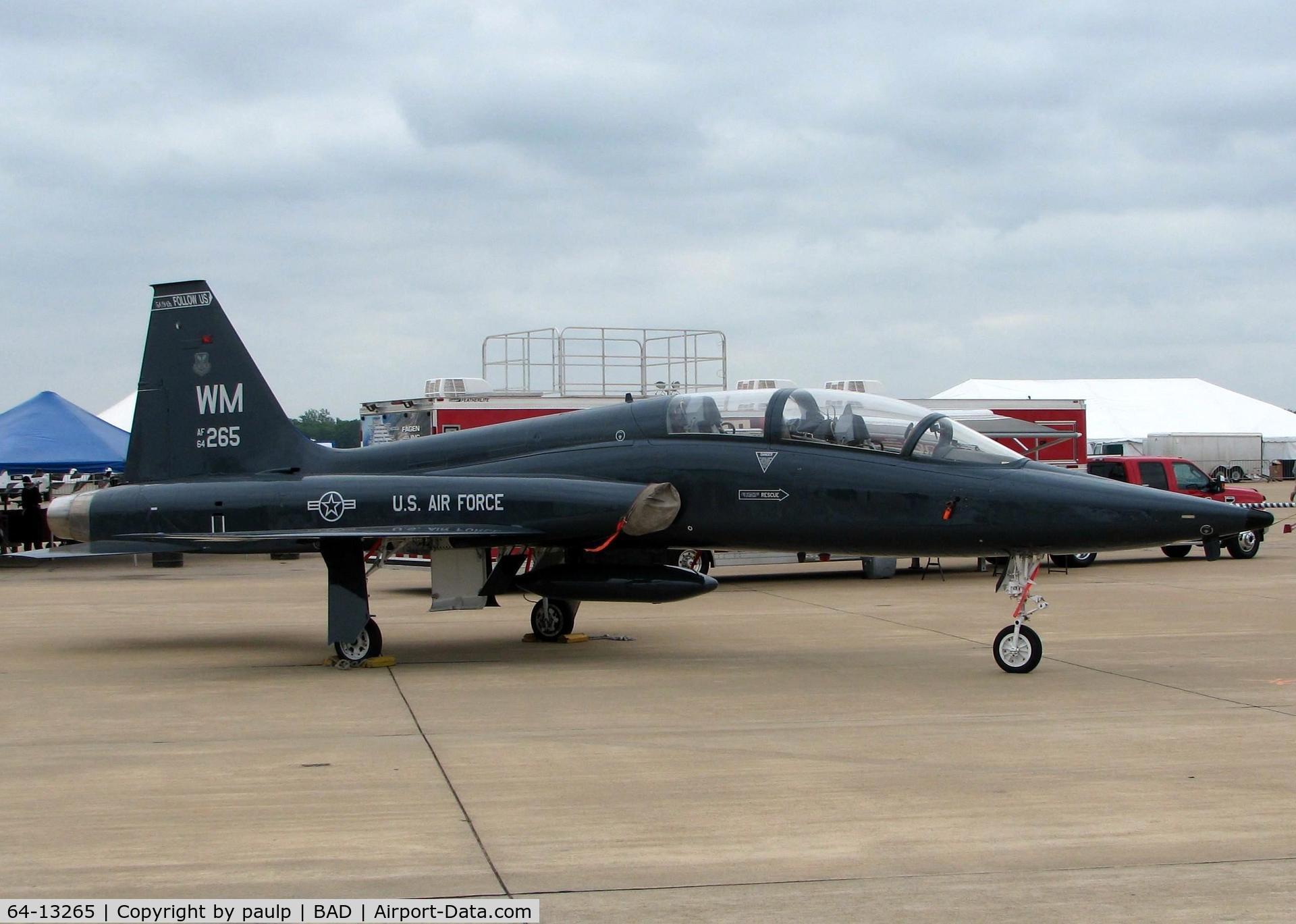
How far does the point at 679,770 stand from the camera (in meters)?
7.10

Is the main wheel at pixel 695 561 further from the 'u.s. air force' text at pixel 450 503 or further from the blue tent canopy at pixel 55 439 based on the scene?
the blue tent canopy at pixel 55 439

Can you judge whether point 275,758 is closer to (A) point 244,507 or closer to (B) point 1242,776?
(A) point 244,507

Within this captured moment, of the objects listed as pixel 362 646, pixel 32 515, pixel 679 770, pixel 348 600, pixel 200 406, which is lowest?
pixel 679 770

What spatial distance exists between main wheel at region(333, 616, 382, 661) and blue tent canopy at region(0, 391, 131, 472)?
17.0 metres

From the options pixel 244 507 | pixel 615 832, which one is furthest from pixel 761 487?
pixel 615 832

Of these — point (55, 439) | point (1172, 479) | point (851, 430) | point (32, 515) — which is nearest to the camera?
point (851, 430)

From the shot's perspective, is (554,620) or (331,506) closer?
(331,506)

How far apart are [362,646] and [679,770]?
16.5ft

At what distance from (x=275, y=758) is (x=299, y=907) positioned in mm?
2840

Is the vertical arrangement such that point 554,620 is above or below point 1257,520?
below

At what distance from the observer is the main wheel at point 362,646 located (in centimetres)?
1125

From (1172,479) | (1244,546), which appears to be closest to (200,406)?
(1172,479)

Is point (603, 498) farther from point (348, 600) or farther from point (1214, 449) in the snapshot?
point (1214, 449)
